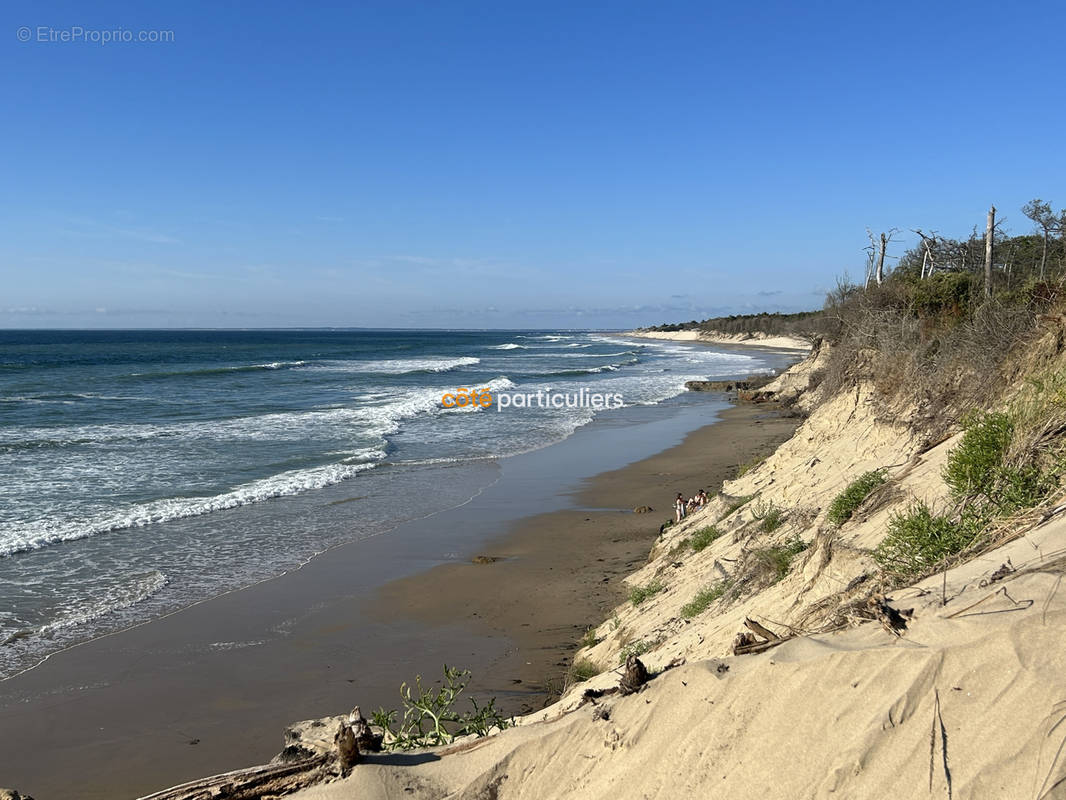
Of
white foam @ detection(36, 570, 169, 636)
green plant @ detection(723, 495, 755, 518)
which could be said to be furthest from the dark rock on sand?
white foam @ detection(36, 570, 169, 636)

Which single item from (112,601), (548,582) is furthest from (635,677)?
(112,601)

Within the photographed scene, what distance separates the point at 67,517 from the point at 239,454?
285 inches

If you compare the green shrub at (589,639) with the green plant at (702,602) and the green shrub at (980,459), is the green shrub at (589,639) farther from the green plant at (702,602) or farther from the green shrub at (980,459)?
the green shrub at (980,459)

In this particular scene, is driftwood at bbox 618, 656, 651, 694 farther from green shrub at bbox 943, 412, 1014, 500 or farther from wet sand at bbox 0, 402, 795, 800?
wet sand at bbox 0, 402, 795, 800

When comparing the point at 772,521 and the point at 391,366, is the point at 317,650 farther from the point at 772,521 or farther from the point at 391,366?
the point at 391,366

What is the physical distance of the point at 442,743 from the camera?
4262 mm

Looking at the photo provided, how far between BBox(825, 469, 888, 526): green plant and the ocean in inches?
353

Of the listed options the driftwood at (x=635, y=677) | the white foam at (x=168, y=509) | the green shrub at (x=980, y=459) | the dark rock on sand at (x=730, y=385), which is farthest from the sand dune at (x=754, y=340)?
the driftwood at (x=635, y=677)

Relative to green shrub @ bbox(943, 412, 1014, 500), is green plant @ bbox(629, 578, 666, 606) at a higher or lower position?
lower

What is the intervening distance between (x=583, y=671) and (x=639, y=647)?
114 cm

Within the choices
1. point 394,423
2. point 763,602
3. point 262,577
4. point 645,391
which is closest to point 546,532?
point 262,577

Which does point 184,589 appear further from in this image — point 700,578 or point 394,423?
point 394,423

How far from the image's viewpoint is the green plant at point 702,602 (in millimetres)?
7344

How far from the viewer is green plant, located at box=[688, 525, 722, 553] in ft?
33.1
